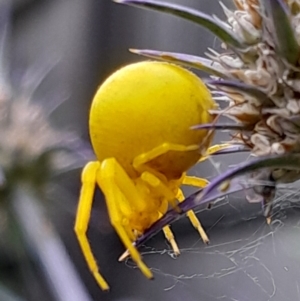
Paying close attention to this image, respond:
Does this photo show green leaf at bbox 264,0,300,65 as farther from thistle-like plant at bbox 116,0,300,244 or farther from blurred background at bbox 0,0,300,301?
blurred background at bbox 0,0,300,301

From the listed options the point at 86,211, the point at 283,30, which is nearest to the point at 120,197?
the point at 86,211

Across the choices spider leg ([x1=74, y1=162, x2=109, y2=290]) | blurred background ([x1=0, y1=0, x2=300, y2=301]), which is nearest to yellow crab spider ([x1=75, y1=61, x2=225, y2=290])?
spider leg ([x1=74, y1=162, x2=109, y2=290])

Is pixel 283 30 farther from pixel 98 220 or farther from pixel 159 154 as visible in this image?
pixel 98 220

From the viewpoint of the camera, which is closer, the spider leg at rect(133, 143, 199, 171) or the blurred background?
the spider leg at rect(133, 143, 199, 171)

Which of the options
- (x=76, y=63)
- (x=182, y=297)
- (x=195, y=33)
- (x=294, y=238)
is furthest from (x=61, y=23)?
(x=294, y=238)

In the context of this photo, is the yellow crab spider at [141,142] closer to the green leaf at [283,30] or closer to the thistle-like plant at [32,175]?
the green leaf at [283,30]

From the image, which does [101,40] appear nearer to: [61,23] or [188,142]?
[61,23]
